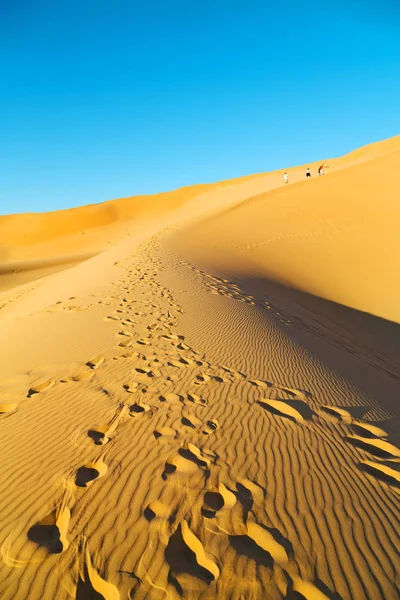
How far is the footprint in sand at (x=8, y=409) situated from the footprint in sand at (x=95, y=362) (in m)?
1.18

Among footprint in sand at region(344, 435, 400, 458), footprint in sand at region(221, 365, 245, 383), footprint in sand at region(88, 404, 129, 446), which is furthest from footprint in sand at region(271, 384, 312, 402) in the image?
footprint in sand at region(88, 404, 129, 446)

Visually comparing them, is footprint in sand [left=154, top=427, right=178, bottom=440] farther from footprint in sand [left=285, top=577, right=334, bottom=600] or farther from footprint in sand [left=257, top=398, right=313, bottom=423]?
footprint in sand [left=285, top=577, right=334, bottom=600]

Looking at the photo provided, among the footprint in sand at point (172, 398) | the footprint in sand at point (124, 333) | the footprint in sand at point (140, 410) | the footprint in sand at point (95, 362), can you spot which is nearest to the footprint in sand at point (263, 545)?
the footprint in sand at point (140, 410)

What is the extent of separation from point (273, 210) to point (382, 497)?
1875 cm

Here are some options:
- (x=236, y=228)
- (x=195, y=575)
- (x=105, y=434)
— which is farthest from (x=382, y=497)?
(x=236, y=228)

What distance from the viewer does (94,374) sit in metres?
4.91

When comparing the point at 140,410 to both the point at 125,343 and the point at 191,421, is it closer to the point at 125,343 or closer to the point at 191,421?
the point at 191,421

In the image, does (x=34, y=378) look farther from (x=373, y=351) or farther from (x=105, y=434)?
(x=373, y=351)

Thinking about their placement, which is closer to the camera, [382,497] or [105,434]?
[382,497]

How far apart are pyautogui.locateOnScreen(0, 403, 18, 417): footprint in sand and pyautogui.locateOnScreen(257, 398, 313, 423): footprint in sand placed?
288 cm

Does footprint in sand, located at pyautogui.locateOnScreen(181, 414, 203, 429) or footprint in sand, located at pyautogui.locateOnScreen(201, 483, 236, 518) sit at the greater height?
footprint in sand, located at pyautogui.locateOnScreen(181, 414, 203, 429)

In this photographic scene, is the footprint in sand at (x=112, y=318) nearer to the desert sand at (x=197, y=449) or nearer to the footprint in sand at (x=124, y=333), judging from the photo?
the desert sand at (x=197, y=449)

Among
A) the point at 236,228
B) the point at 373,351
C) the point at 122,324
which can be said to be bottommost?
the point at 373,351

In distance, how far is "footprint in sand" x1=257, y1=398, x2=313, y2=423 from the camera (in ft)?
13.0
